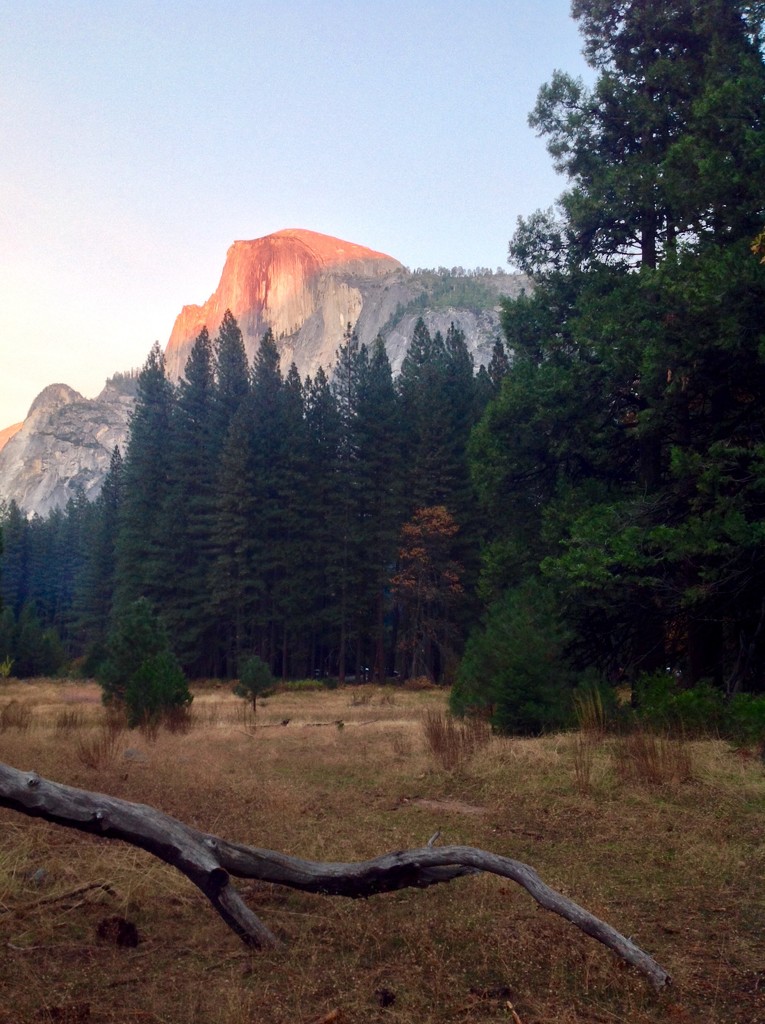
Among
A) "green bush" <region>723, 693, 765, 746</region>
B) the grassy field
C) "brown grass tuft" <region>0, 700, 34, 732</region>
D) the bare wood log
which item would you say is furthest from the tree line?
the bare wood log

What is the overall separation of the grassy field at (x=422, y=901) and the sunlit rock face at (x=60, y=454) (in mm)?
154550

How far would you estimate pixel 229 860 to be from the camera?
4.18 metres

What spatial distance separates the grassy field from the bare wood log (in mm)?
279

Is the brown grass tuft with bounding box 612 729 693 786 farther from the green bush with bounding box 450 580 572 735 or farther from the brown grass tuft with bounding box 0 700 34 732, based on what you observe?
the brown grass tuft with bounding box 0 700 34 732

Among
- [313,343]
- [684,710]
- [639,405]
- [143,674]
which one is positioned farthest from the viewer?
[313,343]

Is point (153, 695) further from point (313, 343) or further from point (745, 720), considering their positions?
point (313, 343)

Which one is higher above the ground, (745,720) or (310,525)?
(310,525)

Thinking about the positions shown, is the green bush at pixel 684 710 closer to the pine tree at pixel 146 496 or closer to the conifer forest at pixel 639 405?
the conifer forest at pixel 639 405

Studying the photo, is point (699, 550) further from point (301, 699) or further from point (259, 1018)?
point (301, 699)

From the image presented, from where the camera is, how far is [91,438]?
17175cm

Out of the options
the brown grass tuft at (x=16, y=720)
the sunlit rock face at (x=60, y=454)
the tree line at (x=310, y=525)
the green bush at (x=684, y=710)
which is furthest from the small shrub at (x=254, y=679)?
→ the sunlit rock face at (x=60, y=454)

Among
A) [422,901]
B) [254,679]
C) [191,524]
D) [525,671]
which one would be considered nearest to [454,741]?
[525,671]

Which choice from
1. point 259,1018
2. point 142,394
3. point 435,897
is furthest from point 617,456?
point 142,394

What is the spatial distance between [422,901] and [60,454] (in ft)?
587
